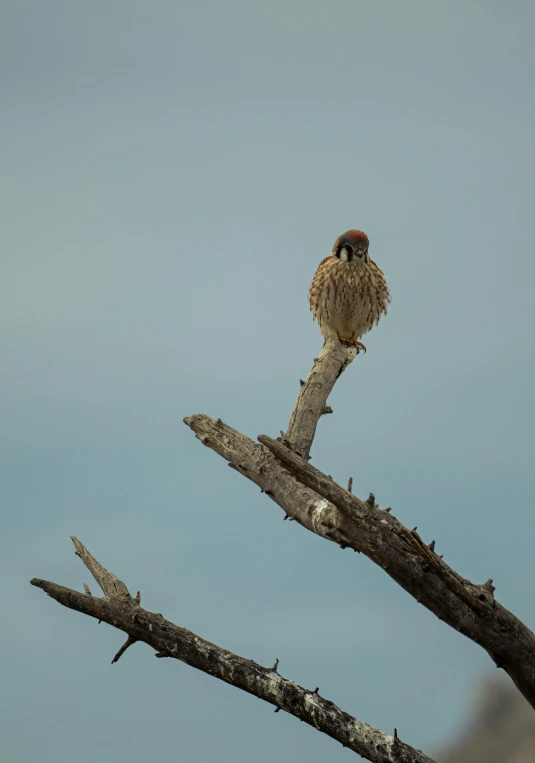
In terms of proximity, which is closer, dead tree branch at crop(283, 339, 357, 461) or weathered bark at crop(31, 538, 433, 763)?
weathered bark at crop(31, 538, 433, 763)

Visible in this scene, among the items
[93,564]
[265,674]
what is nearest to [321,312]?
[93,564]

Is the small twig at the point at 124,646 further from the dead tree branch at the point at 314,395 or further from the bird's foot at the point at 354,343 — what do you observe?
the bird's foot at the point at 354,343

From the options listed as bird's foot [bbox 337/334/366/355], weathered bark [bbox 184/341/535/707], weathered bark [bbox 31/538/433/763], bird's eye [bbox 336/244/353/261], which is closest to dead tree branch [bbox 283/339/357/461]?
bird's foot [bbox 337/334/366/355]

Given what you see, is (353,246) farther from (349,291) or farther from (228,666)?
(228,666)

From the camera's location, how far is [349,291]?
10016 mm

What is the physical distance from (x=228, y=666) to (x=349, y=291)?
4.80 meters

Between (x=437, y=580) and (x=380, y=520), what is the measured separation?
52cm

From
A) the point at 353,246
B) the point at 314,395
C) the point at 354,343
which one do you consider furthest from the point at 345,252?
the point at 314,395

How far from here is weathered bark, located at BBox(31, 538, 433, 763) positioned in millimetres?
6090

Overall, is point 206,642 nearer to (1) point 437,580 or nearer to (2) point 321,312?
(1) point 437,580

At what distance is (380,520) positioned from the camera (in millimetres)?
5867

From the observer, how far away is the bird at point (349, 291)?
1002 cm

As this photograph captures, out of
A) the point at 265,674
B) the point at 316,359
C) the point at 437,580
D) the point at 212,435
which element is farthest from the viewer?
the point at 316,359

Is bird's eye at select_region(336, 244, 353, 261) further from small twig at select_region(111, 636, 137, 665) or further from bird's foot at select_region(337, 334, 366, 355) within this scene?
small twig at select_region(111, 636, 137, 665)
